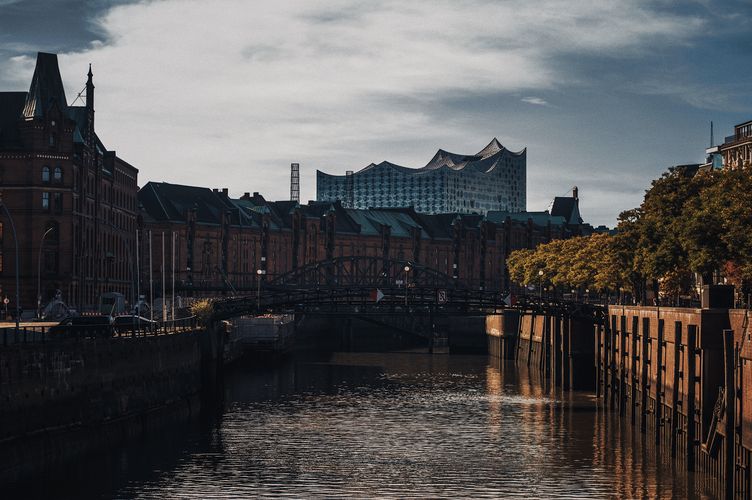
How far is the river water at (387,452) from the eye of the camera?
60594mm

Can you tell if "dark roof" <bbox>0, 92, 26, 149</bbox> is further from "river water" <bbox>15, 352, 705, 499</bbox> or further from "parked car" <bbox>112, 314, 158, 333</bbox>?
"parked car" <bbox>112, 314, 158, 333</bbox>

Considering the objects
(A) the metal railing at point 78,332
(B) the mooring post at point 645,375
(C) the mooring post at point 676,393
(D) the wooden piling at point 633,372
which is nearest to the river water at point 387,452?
(B) the mooring post at point 645,375

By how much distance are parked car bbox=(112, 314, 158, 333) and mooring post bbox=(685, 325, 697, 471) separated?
33687 millimetres

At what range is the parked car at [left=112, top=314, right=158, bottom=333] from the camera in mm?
82819

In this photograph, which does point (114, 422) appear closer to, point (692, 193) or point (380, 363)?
point (692, 193)

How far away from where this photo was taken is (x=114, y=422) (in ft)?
249

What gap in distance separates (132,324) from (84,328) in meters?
9.50

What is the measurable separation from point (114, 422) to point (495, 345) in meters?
93.1

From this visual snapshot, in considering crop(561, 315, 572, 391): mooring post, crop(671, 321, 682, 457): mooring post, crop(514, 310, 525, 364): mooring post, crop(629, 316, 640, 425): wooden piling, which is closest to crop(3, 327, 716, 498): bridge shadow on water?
crop(629, 316, 640, 425): wooden piling

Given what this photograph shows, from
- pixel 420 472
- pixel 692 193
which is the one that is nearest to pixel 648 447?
pixel 420 472

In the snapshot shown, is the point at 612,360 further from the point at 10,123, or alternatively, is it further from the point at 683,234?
the point at 10,123

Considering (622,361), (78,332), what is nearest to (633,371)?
(622,361)

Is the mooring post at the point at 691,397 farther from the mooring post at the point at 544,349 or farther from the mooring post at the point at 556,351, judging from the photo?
the mooring post at the point at 544,349

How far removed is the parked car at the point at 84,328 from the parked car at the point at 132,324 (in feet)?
3.02
